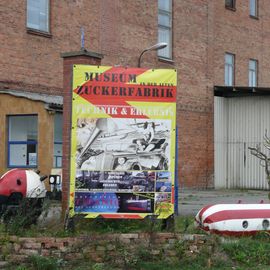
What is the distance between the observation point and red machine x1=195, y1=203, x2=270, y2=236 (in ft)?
33.6

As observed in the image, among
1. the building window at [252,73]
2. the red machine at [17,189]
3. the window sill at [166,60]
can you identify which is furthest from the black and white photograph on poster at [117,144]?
the building window at [252,73]

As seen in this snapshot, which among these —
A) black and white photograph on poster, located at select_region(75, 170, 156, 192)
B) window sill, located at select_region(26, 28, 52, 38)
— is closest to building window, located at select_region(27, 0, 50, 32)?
window sill, located at select_region(26, 28, 52, 38)

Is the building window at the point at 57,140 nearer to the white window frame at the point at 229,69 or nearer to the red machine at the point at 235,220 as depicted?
the red machine at the point at 235,220

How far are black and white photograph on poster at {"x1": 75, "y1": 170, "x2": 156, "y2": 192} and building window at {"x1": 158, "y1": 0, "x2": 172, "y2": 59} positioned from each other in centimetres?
1840

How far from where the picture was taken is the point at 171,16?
92.3ft

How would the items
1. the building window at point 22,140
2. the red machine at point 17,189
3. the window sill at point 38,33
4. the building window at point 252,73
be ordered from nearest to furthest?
1. the red machine at point 17,189
2. the building window at point 22,140
3. the window sill at point 38,33
4. the building window at point 252,73

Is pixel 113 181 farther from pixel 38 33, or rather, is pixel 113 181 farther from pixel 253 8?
pixel 253 8

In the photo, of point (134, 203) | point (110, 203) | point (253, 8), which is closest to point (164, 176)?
point (134, 203)

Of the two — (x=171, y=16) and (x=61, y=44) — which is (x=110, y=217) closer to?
(x=61, y=44)

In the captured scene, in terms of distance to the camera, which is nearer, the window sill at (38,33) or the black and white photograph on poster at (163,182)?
the black and white photograph on poster at (163,182)

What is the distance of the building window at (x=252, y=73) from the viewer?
34031mm

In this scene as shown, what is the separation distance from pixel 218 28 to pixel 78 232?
23.6 m

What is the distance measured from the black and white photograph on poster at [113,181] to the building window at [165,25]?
18.4 metres

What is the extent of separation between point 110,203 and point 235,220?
2.23 m
